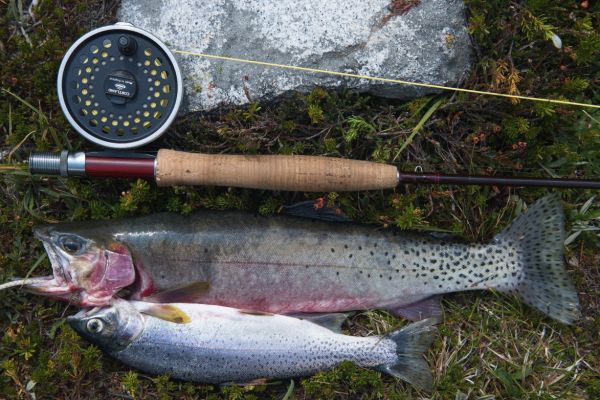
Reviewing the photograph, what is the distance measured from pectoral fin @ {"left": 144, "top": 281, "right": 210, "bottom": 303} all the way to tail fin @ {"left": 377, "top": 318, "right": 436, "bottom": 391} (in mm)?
1089

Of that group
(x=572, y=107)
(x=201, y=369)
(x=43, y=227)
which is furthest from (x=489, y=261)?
(x=43, y=227)

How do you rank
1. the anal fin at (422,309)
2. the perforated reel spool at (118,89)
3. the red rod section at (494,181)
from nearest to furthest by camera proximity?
the red rod section at (494,181) < the perforated reel spool at (118,89) < the anal fin at (422,309)

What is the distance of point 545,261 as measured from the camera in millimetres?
3541

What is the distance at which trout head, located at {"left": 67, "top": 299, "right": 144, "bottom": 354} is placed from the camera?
11.1 feet

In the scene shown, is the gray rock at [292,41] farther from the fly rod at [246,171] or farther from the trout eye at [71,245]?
the trout eye at [71,245]

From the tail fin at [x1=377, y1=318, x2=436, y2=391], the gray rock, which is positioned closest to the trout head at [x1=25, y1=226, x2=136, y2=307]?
the gray rock

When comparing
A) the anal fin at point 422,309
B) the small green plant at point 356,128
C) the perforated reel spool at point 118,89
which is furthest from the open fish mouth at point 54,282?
the anal fin at point 422,309

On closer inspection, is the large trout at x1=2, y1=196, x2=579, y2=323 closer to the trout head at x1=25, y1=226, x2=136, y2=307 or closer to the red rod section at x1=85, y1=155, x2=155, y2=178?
the trout head at x1=25, y1=226, x2=136, y2=307

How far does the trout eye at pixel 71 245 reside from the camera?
337 centimetres

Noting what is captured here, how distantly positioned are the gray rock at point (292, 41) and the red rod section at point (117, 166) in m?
0.52

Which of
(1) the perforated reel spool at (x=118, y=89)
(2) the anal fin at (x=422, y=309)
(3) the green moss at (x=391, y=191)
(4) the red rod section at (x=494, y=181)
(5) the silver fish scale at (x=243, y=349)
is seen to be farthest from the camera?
(2) the anal fin at (x=422, y=309)

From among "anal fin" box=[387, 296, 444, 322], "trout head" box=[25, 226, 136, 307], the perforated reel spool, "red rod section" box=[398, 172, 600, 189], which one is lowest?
"anal fin" box=[387, 296, 444, 322]

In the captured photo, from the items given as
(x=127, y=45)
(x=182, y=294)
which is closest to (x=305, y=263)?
(x=182, y=294)

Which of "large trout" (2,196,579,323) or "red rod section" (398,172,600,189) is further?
"large trout" (2,196,579,323)
